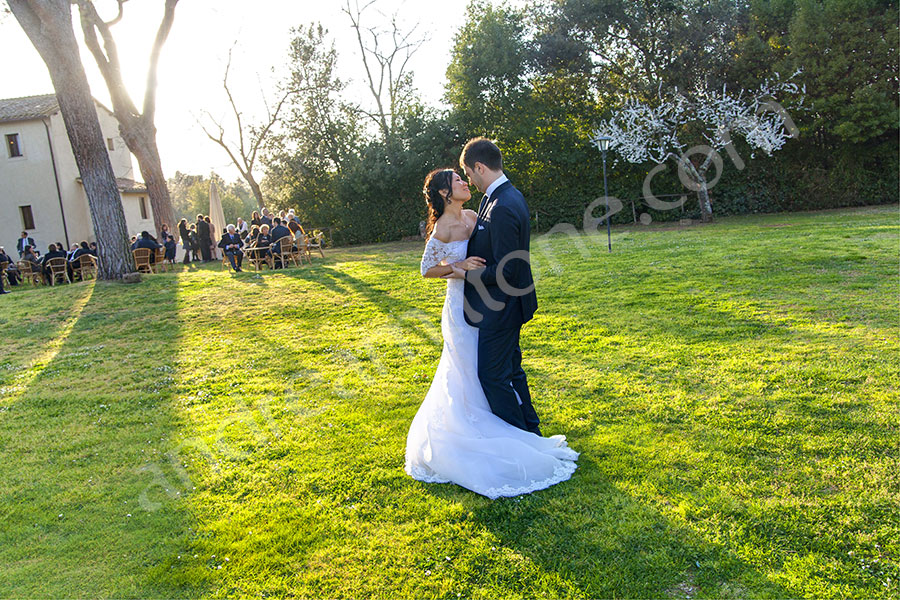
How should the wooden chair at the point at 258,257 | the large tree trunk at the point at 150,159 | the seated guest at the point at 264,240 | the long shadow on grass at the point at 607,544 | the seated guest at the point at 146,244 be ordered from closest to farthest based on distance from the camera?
the long shadow on grass at the point at 607,544 < the wooden chair at the point at 258,257 < the seated guest at the point at 264,240 < the seated guest at the point at 146,244 < the large tree trunk at the point at 150,159

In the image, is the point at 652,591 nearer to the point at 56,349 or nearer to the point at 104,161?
the point at 56,349

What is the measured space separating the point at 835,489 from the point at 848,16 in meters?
23.8

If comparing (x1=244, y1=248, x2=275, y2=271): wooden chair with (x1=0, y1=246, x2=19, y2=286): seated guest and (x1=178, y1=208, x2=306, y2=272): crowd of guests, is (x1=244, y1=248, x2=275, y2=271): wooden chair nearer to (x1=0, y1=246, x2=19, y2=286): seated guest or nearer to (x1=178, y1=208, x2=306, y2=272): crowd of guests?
(x1=178, y1=208, x2=306, y2=272): crowd of guests

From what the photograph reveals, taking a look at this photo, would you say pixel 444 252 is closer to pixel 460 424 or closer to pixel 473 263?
pixel 473 263

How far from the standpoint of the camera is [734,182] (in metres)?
23.0

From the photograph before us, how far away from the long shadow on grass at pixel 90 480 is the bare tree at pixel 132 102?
14092 mm

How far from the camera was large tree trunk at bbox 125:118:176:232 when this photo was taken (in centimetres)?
2028

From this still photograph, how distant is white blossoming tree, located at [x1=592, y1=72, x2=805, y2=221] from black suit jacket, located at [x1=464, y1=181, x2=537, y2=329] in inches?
752

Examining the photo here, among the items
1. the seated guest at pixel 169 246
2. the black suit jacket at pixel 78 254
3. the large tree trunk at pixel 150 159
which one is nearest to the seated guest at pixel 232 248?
the seated guest at pixel 169 246

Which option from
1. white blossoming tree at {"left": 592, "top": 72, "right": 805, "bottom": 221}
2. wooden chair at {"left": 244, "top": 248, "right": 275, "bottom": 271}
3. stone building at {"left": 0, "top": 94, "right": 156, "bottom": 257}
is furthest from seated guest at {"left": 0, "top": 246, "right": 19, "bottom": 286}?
white blossoming tree at {"left": 592, "top": 72, "right": 805, "bottom": 221}

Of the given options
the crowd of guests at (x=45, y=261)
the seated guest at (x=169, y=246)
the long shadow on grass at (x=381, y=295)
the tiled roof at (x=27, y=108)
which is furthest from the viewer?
the tiled roof at (x=27, y=108)

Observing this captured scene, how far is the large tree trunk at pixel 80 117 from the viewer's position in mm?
13102

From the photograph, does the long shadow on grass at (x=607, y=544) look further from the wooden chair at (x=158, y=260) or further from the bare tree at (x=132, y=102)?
the bare tree at (x=132, y=102)

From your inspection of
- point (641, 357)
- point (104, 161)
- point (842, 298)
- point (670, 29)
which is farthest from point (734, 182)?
point (104, 161)
